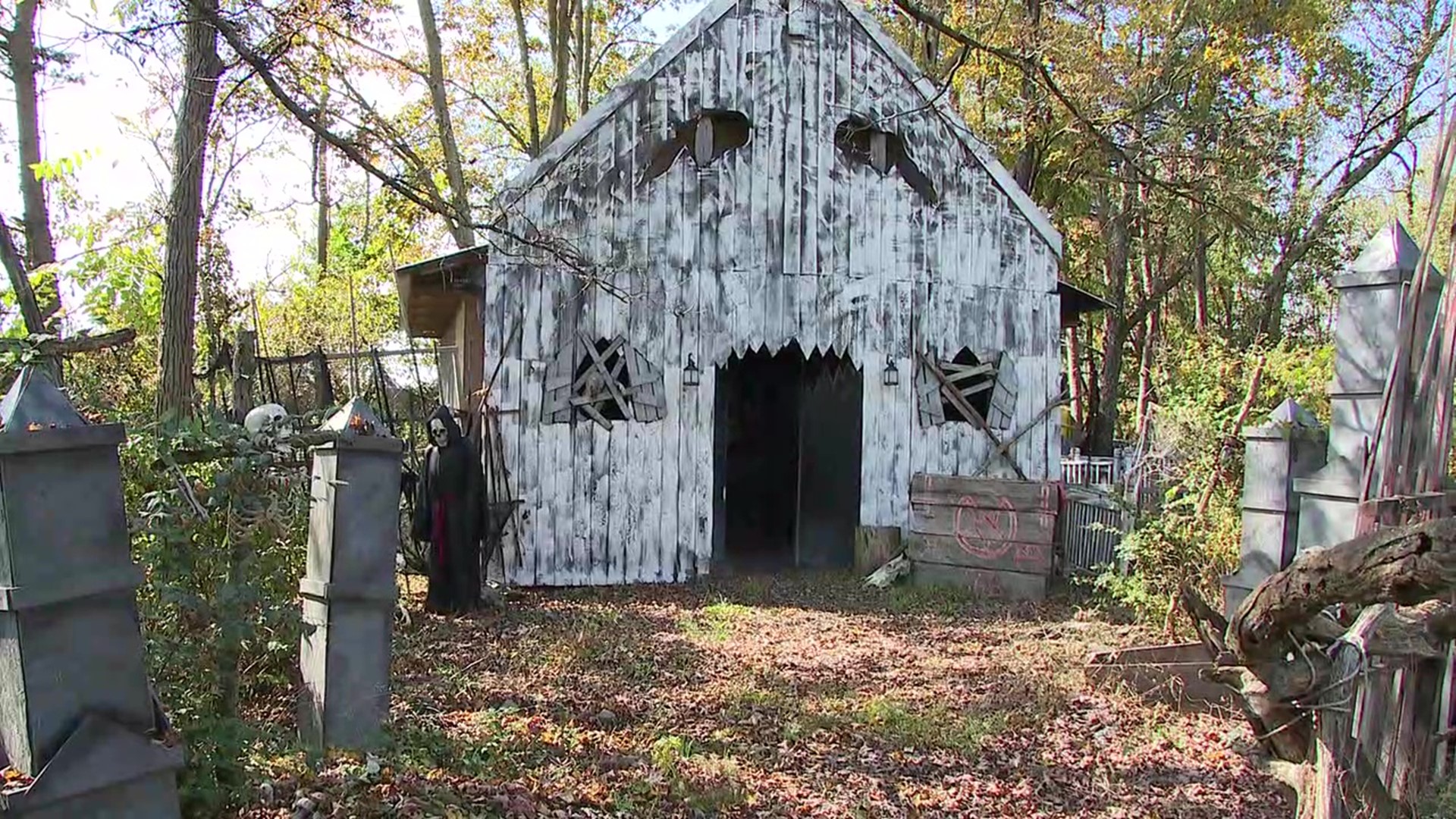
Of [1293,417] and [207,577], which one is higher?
[1293,417]

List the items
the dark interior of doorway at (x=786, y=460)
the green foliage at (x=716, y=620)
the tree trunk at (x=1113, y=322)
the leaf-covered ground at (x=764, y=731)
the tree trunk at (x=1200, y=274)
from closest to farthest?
the leaf-covered ground at (x=764, y=731), the green foliage at (x=716, y=620), the dark interior of doorway at (x=786, y=460), the tree trunk at (x=1200, y=274), the tree trunk at (x=1113, y=322)

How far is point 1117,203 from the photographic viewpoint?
79.6ft

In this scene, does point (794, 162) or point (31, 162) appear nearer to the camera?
point (794, 162)

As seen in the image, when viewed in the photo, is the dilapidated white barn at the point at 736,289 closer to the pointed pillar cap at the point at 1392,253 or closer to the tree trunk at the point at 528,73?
the pointed pillar cap at the point at 1392,253

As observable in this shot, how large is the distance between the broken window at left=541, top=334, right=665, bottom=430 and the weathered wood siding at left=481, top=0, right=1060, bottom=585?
12 cm

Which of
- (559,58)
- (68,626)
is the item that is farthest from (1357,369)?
(559,58)

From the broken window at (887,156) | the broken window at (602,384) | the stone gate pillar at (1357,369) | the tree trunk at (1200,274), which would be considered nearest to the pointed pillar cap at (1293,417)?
the stone gate pillar at (1357,369)

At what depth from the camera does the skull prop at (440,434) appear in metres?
9.62

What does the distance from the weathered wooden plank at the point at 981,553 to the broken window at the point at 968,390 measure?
4.98 ft

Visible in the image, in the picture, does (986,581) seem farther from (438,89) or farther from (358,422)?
(438,89)

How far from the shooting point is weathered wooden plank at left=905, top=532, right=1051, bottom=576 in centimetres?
1095

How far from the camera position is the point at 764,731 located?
251 inches

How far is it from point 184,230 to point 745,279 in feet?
18.6

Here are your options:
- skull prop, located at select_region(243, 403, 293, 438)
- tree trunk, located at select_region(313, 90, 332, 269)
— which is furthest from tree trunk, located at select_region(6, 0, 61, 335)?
skull prop, located at select_region(243, 403, 293, 438)
